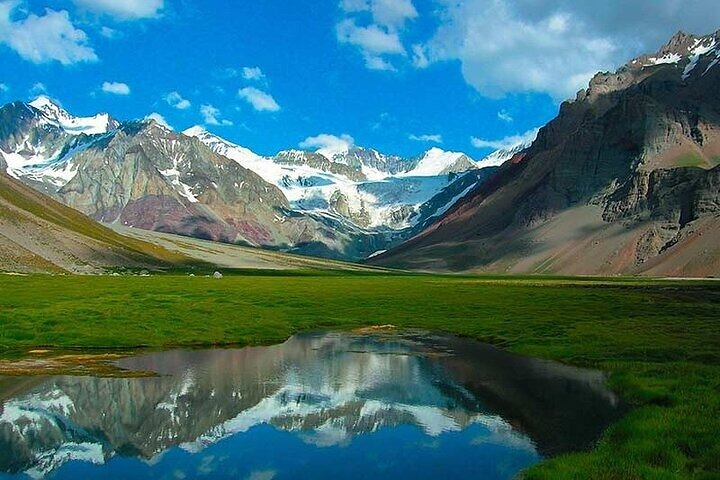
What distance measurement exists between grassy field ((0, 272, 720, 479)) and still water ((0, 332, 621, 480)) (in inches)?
90.0

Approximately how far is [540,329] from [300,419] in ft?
108

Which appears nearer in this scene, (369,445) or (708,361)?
(369,445)

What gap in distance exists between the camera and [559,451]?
71.5 ft

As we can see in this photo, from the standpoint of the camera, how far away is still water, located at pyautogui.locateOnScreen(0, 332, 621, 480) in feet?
68.6

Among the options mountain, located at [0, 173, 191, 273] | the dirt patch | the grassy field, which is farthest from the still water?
mountain, located at [0, 173, 191, 273]

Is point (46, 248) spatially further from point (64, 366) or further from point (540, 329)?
point (540, 329)

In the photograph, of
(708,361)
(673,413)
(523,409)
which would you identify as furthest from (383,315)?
(673,413)

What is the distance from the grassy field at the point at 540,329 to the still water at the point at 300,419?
90.0 inches

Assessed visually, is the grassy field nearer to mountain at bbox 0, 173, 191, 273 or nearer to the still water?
the still water

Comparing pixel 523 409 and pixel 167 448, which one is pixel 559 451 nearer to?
pixel 523 409

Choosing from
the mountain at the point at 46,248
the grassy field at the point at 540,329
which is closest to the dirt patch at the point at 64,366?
the grassy field at the point at 540,329

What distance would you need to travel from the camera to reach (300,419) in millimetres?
26516

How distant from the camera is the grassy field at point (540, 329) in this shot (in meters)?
20.1

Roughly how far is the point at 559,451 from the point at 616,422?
3.91 meters
